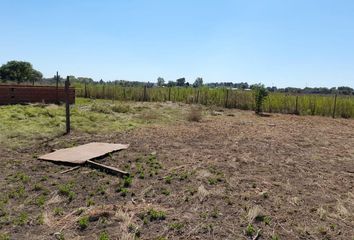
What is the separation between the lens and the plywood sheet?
636 cm

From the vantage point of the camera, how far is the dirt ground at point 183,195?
386 cm

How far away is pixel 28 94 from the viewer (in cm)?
1628

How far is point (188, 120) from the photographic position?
42.5 ft

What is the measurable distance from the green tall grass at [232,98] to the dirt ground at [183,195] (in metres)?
12.2

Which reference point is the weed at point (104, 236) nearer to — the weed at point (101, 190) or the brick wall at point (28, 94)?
the weed at point (101, 190)

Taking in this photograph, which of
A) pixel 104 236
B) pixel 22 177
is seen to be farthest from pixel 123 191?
pixel 22 177

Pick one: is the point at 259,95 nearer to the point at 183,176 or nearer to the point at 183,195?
the point at 183,176

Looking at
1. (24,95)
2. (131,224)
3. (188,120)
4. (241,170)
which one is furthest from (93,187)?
(24,95)

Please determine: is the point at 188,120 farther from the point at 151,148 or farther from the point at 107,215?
the point at 107,215

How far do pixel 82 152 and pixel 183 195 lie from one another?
2.71m

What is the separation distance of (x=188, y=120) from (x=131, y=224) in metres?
9.17

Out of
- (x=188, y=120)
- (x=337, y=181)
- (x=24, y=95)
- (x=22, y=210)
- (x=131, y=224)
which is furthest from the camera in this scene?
(x=24, y=95)

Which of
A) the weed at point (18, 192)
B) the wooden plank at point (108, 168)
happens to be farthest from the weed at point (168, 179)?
the weed at point (18, 192)

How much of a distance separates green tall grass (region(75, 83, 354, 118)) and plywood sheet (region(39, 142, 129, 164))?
559 inches
